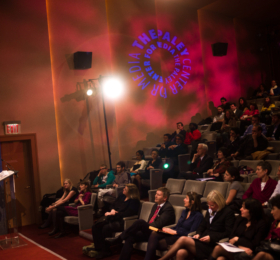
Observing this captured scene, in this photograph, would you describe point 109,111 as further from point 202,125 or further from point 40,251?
point 40,251

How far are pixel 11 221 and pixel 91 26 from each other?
→ 4457 mm

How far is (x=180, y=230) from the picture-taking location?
3.48m

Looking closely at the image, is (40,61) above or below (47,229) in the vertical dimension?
above

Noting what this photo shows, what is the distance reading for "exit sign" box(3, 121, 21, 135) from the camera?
5984 mm

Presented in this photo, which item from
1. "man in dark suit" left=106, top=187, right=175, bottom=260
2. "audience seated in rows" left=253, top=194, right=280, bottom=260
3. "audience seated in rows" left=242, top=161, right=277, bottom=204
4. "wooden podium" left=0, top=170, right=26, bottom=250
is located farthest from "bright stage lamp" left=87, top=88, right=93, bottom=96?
"audience seated in rows" left=253, top=194, right=280, bottom=260

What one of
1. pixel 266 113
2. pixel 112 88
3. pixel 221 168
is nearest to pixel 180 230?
pixel 221 168

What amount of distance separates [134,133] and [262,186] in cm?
446

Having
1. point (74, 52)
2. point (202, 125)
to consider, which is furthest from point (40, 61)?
point (202, 125)

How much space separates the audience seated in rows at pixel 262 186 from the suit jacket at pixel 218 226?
0.49 m

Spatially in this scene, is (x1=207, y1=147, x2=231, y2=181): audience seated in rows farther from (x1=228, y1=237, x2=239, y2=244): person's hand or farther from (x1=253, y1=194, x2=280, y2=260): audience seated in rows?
(x1=253, y1=194, x2=280, y2=260): audience seated in rows

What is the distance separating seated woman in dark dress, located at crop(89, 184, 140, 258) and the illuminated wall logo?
13.3ft

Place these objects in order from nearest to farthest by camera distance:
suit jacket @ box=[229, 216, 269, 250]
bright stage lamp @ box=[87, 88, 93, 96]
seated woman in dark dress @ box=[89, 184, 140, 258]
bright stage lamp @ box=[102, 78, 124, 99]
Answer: suit jacket @ box=[229, 216, 269, 250] → seated woman in dark dress @ box=[89, 184, 140, 258] → bright stage lamp @ box=[87, 88, 93, 96] → bright stage lamp @ box=[102, 78, 124, 99]

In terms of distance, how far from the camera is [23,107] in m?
6.22

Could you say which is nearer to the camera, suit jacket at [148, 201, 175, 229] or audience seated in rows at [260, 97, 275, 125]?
suit jacket at [148, 201, 175, 229]
